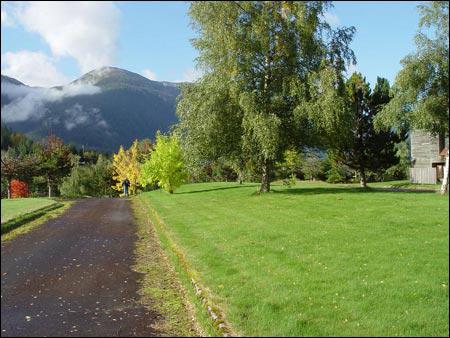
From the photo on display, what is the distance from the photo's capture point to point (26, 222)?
5.36 metres

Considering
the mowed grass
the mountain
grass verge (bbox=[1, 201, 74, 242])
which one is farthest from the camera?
the mowed grass

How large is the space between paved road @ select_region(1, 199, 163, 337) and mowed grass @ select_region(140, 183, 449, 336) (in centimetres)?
160

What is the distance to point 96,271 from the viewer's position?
8023mm

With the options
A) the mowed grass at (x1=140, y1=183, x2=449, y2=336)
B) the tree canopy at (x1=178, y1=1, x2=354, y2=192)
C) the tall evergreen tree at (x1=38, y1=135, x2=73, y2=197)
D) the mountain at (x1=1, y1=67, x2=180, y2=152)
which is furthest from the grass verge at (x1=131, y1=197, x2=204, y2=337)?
the tree canopy at (x1=178, y1=1, x2=354, y2=192)

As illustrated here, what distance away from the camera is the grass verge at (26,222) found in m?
3.63

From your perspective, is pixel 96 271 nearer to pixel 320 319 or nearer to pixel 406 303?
pixel 320 319

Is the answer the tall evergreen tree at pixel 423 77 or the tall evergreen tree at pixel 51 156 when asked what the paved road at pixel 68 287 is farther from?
the tall evergreen tree at pixel 423 77

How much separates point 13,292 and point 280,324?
146 inches

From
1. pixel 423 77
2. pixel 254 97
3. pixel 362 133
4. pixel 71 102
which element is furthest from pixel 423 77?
pixel 362 133

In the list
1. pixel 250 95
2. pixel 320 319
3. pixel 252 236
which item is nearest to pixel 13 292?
pixel 320 319

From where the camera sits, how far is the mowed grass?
20.8ft

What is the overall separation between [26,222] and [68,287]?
183cm

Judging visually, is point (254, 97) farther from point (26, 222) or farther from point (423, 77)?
point (26, 222)

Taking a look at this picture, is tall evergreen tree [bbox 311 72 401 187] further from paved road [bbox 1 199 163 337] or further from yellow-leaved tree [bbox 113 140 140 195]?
yellow-leaved tree [bbox 113 140 140 195]
